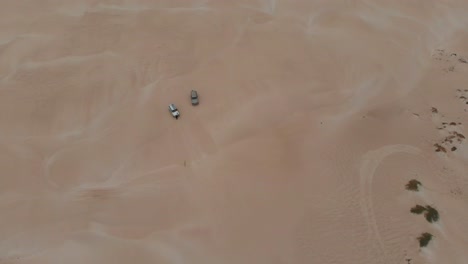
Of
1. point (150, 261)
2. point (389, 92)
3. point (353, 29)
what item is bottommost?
point (150, 261)

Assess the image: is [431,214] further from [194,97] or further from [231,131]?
[194,97]

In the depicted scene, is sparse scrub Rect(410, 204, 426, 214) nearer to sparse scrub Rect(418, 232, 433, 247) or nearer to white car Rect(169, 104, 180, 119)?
sparse scrub Rect(418, 232, 433, 247)

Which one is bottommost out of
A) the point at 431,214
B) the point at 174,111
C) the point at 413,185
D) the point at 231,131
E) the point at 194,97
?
the point at 431,214

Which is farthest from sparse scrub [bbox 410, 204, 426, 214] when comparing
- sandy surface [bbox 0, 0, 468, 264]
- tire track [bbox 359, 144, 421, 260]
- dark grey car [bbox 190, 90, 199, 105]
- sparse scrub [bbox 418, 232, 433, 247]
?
dark grey car [bbox 190, 90, 199, 105]

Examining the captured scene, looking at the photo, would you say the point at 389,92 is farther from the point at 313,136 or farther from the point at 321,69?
the point at 313,136

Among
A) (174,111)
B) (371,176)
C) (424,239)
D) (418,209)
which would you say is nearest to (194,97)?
(174,111)

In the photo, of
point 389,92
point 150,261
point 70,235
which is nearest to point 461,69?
point 389,92

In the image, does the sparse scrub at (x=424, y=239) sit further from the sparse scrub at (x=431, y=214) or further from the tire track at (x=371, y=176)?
the tire track at (x=371, y=176)
